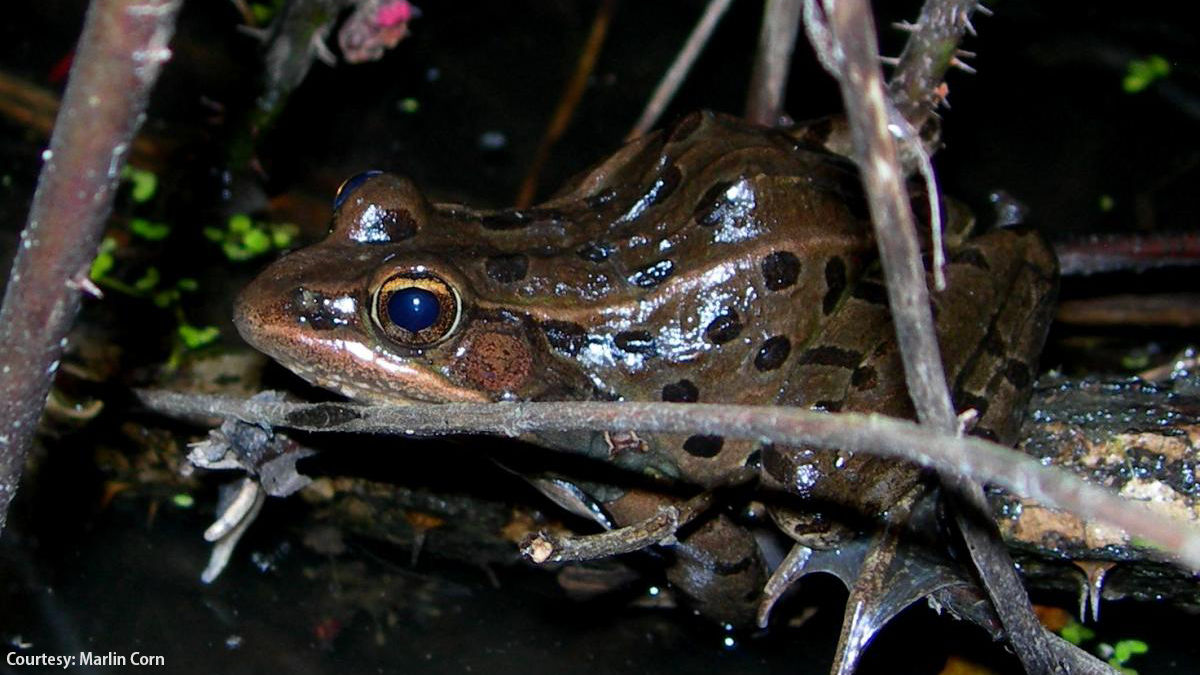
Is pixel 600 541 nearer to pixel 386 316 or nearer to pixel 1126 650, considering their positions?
pixel 386 316

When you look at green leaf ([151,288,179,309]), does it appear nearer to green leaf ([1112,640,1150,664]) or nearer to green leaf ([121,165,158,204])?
green leaf ([121,165,158,204])

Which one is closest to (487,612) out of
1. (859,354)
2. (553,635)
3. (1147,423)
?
(553,635)

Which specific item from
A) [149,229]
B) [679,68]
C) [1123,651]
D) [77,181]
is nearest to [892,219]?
[77,181]

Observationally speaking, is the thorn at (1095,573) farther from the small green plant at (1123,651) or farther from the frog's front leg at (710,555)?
the frog's front leg at (710,555)

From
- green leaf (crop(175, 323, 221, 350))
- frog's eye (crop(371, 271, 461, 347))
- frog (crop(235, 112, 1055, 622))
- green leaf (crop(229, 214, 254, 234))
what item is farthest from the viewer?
green leaf (crop(229, 214, 254, 234))

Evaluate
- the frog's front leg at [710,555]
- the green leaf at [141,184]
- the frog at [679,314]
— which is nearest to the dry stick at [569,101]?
the green leaf at [141,184]

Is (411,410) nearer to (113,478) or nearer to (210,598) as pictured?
(210,598)

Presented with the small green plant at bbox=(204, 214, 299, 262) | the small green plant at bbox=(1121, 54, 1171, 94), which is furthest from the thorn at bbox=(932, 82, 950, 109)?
the small green plant at bbox=(204, 214, 299, 262)
